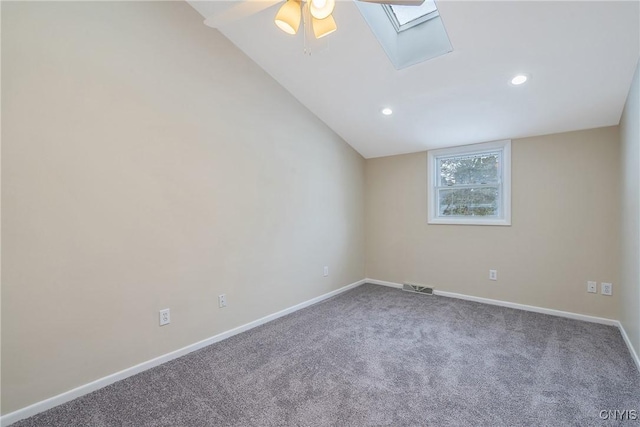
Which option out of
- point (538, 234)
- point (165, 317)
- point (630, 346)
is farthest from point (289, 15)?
point (630, 346)

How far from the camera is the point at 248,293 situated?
2834 millimetres

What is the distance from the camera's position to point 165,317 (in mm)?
2232

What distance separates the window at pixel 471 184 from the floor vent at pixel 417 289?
93 centimetres

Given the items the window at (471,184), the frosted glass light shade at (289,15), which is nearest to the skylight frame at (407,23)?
the frosted glass light shade at (289,15)

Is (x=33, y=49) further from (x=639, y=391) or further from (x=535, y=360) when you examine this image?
(x=639, y=391)

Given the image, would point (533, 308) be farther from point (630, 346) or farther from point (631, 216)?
point (631, 216)

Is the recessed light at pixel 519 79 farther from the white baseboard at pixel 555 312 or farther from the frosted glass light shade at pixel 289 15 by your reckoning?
the white baseboard at pixel 555 312

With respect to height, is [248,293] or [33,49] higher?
[33,49]

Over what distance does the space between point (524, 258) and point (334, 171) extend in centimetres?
251

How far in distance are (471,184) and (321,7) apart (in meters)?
3.12

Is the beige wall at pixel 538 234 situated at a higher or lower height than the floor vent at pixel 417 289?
higher

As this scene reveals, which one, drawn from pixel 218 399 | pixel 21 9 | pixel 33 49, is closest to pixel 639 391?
pixel 218 399

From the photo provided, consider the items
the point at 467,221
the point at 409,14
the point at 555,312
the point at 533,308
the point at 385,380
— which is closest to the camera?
the point at 385,380

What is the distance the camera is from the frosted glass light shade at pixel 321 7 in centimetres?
143
